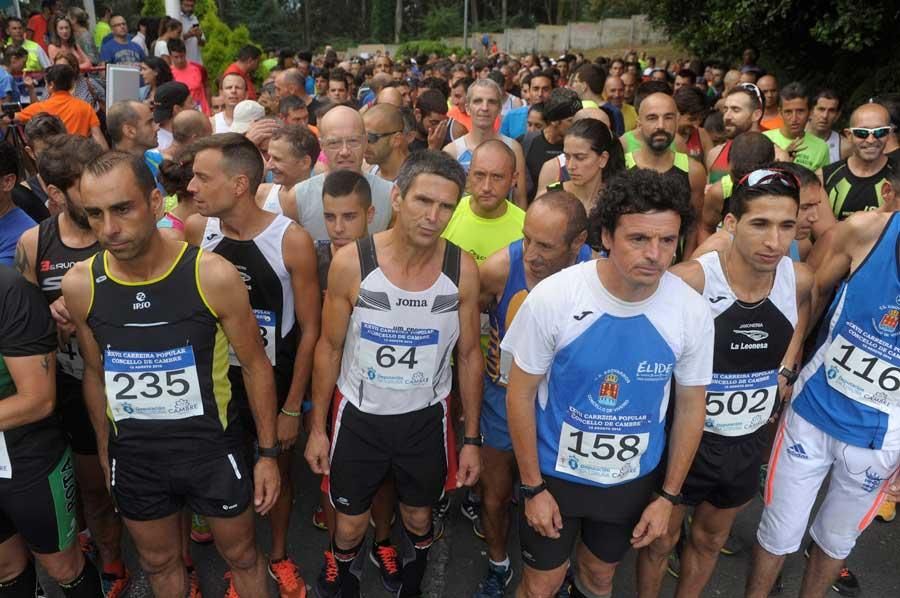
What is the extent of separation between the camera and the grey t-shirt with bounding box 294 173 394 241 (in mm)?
4148

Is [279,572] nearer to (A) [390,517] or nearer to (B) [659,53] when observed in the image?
(A) [390,517]

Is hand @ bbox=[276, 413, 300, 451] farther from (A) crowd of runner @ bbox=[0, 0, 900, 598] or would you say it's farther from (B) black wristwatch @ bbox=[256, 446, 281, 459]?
(B) black wristwatch @ bbox=[256, 446, 281, 459]

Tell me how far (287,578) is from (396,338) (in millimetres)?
1517

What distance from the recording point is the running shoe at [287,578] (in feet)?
11.4

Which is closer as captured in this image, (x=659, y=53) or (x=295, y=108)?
(x=295, y=108)

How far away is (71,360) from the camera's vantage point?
3.35 metres

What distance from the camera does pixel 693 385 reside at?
8.63ft

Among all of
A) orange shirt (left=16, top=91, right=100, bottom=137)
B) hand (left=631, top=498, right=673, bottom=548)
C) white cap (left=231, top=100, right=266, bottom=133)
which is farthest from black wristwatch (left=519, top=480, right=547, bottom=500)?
orange shirt (left=16, top=91, right=100, bottom=137)

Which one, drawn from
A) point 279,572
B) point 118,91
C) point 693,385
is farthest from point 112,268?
point 118,91

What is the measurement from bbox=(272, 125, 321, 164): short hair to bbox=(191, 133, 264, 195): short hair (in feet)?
3.29

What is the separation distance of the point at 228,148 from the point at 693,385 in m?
2.40

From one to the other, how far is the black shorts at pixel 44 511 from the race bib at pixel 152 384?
0.43 metres

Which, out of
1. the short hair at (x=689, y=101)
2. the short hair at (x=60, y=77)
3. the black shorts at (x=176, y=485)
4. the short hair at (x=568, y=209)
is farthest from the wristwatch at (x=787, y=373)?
the short hair at (x=60, y=77)

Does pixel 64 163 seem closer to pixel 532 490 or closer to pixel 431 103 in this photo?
pixel 532 490
